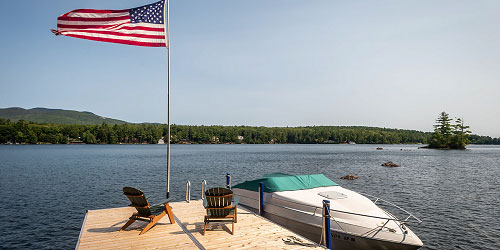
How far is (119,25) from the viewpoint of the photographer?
1048 cm

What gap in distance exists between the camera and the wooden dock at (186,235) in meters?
7.68

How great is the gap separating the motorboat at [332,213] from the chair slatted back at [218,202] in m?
3.21

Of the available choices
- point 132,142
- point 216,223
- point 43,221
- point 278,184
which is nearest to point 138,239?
point 216,223

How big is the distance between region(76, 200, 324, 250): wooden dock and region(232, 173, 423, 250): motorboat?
71.7 inches

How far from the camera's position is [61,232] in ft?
47.8

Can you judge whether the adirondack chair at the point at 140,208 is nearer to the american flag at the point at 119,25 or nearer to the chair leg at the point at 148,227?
the chair leg at the point at 148,227

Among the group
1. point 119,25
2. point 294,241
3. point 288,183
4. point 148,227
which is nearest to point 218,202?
point 148,227

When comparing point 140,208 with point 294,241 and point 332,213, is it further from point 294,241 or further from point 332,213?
point 332,213

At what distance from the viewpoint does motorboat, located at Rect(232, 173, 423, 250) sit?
9547 millimetres

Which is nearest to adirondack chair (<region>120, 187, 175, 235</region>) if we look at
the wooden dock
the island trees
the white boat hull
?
the wooden dock

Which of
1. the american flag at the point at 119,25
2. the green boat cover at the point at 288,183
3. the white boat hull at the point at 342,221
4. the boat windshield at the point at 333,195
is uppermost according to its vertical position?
the american flag at the point at 119,25

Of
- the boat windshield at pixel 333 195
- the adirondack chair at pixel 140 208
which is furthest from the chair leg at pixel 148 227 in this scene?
the boat windshield at pixel 333 195

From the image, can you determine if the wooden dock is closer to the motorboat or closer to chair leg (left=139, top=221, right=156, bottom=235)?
chair leg (left=139, top=221, right=156, bottom=235)

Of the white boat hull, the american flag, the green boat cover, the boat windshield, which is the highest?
the american flag
